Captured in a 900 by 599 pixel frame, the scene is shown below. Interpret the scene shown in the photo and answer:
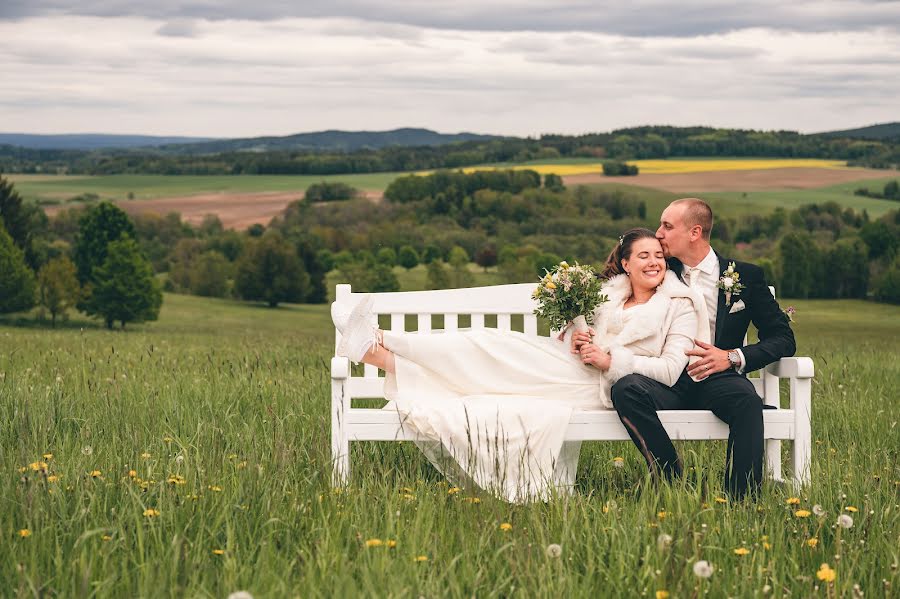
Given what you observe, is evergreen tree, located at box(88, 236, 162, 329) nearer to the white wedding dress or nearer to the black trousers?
the white wedding dress

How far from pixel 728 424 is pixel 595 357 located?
2.35 feet

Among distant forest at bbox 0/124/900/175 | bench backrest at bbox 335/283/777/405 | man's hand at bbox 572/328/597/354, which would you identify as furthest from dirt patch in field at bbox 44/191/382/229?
man's hand at bbox 572/328/597/354

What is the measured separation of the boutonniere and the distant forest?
57213mm

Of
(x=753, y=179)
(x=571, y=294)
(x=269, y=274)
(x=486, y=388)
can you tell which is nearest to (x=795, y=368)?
(x=571, y=294)

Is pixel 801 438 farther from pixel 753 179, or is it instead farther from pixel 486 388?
pixel 753 179

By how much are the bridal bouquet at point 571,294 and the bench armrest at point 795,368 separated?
1008 mm

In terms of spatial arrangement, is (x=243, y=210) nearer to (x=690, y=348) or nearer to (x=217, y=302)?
(x=217, y=302)

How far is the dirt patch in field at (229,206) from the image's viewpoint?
6581 cm

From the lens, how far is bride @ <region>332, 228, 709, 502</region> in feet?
14.5

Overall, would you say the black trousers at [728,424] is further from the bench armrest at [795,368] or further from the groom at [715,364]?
the bench armrest at [795,368]

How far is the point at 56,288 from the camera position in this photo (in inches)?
1080

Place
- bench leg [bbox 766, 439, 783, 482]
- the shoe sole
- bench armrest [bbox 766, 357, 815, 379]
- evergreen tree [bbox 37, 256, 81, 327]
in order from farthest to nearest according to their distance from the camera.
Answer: evergreen tree [bbox 37, 256, 81, 327] < bench leg [bbox 766, 439, 783, 482] < bench armrest [bbox 766, 357, 815, 379] < the shoe sole

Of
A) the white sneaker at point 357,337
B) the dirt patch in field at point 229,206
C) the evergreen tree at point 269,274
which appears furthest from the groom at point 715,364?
the dirt patch in field at point 229,206

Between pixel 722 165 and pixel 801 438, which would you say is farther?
pixel 722 165
